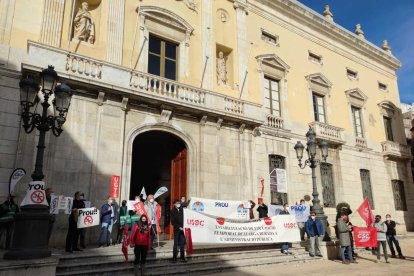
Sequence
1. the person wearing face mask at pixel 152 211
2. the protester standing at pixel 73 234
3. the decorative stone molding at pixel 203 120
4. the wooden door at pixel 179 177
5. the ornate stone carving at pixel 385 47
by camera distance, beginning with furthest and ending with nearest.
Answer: the ornate stone carving at pixel 385 47 < the decorative stone molding at pixel 203 120 < the wooden door at pixel 179 177 < the person wearing face mask at pixel 152 211 < the protester standing at pixel 73 234

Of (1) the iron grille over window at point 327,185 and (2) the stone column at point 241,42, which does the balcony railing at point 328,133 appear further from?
(2) the stone column at point 241,42

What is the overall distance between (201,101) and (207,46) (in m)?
3.51

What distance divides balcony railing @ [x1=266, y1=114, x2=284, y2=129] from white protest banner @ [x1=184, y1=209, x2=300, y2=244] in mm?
6613

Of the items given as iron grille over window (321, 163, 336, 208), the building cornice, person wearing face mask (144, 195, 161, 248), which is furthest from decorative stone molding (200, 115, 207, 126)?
iron grille over window (321, 163, 336, 208)

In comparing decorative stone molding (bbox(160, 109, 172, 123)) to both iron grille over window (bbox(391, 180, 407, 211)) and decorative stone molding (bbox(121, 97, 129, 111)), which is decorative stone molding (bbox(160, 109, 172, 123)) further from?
iron grille over window (bbox(391, 180, 407, 211))

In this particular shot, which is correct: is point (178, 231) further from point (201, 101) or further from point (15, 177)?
point (201, 101)

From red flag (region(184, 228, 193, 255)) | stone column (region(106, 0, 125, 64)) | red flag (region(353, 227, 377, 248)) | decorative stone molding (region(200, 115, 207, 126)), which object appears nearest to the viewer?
red flag (region(184, 228, 193, 255))

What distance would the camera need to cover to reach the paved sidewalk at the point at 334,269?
943 cm

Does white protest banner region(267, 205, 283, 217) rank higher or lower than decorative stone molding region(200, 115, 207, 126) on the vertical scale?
lower

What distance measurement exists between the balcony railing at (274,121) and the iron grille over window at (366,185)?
25.0ft

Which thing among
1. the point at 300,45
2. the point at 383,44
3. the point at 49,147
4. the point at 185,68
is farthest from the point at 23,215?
the point at 383,44

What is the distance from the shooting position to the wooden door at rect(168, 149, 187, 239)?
47.2ft

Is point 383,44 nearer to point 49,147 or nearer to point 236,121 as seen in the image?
point 236,121

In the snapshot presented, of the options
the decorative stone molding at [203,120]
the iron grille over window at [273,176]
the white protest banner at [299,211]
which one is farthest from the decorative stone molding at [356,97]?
the decorative stone molding at [203,120]
